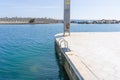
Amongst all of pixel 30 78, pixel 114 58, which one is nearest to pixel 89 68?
pixel 114 58

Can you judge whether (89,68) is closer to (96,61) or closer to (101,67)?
(101,67)

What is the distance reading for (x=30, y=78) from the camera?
9875 mm

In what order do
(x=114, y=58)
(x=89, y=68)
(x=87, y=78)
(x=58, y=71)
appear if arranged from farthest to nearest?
1. (x=58, y=71)
2. (x=114, y=58)
3. (x=89, y=68)
4. (x=87, y=78)

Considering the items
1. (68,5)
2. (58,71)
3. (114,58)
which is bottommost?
(58,71)

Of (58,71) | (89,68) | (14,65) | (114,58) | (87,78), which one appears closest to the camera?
(87,78)

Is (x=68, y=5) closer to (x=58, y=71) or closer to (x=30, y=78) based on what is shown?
(x=58, y=71)

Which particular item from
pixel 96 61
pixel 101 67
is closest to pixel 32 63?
pixel 96 61

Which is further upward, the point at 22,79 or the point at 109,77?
the point at 109,77

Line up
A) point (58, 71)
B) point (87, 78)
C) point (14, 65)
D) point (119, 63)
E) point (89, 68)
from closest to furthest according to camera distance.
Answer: point (87, 78), point (89, 68), point (119, 63), point (58, 71), point (14, 65)

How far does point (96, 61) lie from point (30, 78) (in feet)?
10.3

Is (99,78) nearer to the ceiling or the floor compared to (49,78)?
nearer to the ceiling

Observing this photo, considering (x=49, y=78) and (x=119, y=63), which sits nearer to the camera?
(x=119, y=63)

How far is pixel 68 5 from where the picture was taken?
18.7 metres

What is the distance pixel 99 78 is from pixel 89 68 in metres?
1.12
